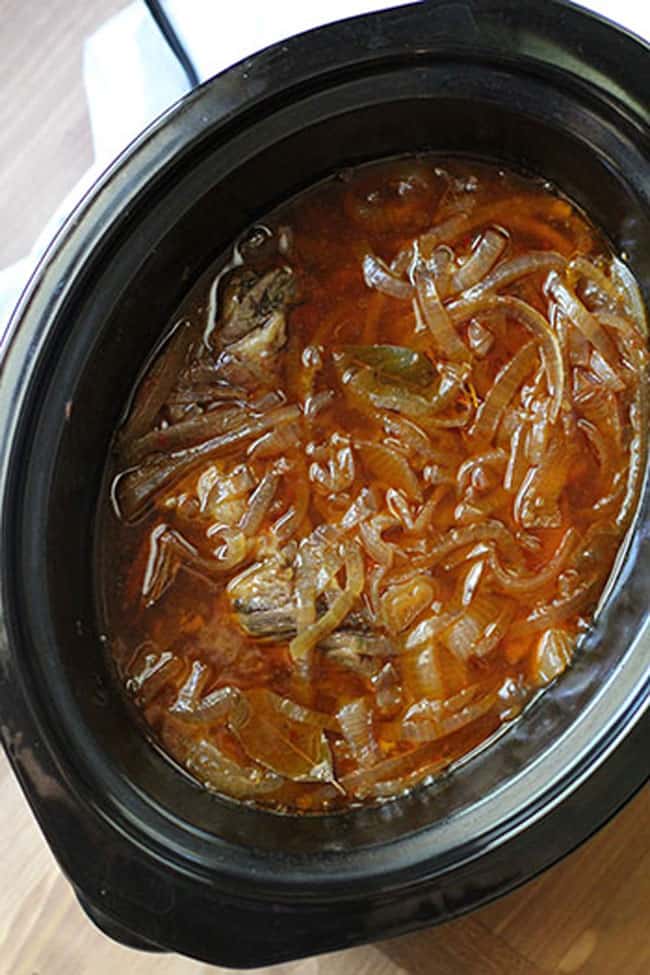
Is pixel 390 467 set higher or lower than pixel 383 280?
lower

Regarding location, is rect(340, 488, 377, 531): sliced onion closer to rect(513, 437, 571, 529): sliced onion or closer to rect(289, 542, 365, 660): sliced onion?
rect(289, 542, 365, 660): sliced onion

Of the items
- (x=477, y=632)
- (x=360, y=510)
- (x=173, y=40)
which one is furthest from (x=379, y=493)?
(x=173, y=40)

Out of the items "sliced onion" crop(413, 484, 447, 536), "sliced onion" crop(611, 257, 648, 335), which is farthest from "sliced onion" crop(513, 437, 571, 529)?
"sliced onion" crop(611, 257, 648, 335)

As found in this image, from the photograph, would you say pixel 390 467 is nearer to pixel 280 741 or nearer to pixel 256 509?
pixel 256 509

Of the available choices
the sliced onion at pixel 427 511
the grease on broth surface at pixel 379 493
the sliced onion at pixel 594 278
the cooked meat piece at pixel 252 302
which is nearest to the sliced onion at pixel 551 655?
the grease on broth surface at pixel 379 493

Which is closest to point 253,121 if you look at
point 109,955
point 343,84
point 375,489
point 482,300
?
point 343,84

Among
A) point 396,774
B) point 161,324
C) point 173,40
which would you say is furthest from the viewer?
point 173,40

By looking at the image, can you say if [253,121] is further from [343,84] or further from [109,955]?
[109,955]

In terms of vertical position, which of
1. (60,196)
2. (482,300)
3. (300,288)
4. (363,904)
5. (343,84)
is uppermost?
(60,196)
